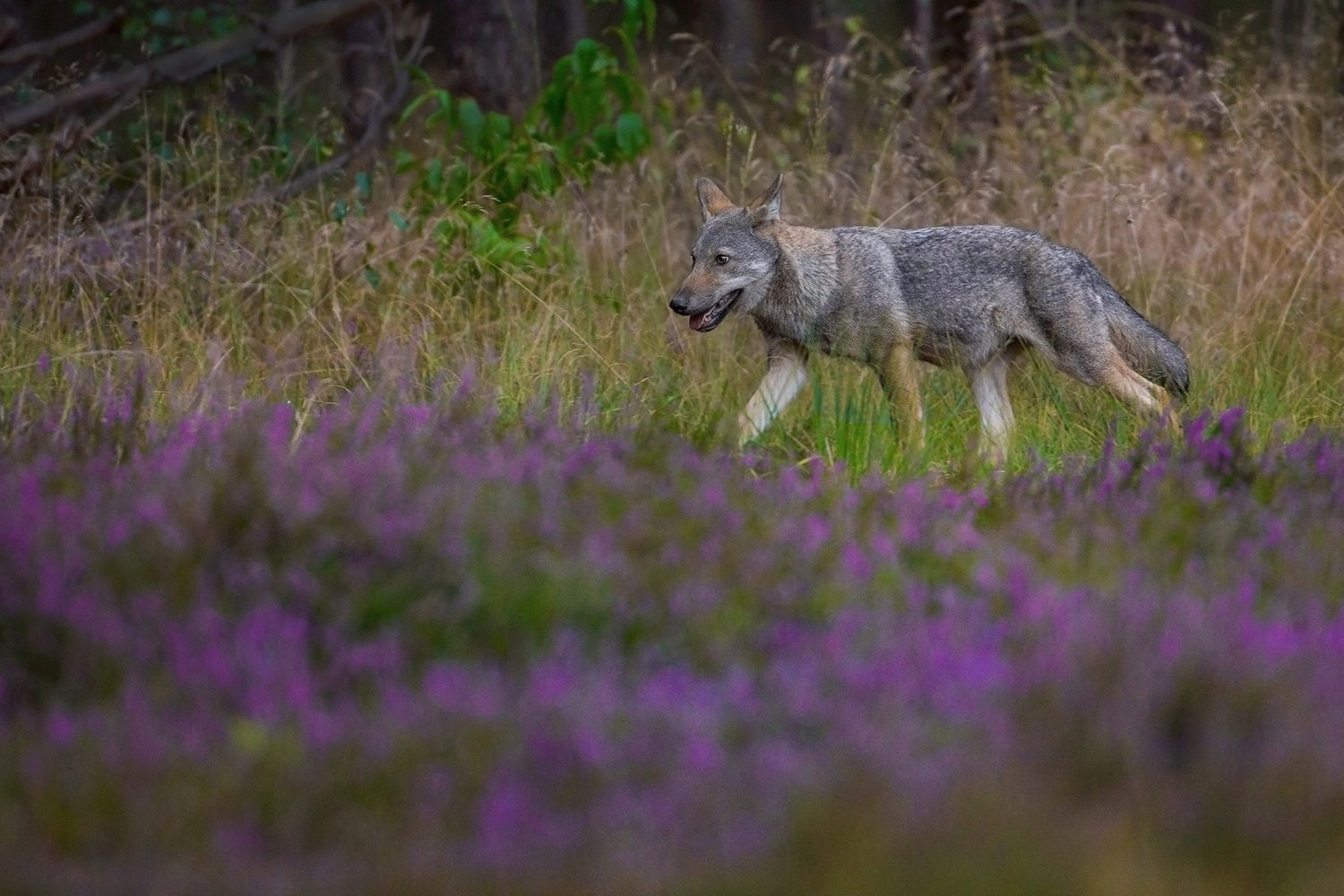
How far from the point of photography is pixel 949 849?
2.32 metres

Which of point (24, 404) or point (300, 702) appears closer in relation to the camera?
point (300, 702)

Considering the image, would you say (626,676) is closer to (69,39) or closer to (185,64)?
(69,39)

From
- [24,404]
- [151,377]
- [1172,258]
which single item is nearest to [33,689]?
[24,404]

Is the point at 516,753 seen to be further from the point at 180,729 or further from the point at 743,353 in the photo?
the point at 743,353

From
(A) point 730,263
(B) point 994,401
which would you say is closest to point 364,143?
(A) point 730,263

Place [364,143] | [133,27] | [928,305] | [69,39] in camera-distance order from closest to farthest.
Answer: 1. [928,305]
2. [364,143]
3. [69,39]
4. [133,27]

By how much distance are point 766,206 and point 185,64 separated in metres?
5.94

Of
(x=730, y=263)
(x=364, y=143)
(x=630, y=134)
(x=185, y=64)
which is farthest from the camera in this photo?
(x=185, y=64)

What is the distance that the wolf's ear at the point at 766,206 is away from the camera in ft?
23.8

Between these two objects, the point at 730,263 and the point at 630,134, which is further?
the point at 630,134

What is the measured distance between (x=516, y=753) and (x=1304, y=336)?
6236 mm

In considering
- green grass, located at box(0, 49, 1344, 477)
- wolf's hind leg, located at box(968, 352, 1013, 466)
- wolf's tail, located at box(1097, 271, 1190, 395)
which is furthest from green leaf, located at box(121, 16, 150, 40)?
wolf's tail, located at box(1097, 271, 1190, 395)

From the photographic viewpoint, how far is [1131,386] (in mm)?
6965

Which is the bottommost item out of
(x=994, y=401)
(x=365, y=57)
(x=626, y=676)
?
(x=365, y=57)
